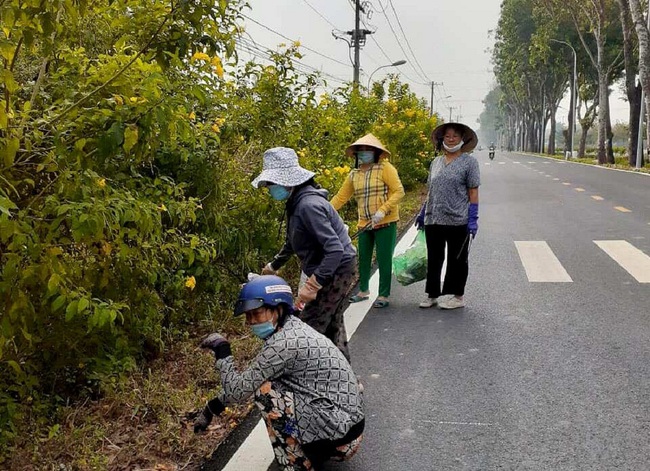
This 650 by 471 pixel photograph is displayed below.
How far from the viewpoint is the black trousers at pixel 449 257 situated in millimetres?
6449

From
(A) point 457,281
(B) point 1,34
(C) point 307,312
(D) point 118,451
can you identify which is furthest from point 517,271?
(B) point 1,34

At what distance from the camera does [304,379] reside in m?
3.23

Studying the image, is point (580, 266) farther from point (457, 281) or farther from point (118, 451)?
point (118, 451)

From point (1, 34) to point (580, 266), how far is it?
729cm

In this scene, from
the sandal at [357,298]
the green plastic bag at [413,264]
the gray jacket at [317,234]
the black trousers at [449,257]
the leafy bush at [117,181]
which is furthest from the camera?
the green plastic bag at [413,264]

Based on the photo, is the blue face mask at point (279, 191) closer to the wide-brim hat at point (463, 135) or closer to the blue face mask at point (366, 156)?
the blue face mask at point (366, 156)

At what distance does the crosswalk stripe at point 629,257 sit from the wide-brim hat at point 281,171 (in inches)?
201

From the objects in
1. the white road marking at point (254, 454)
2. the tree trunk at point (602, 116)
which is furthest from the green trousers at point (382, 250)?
the tree trunk at point (602, 116)

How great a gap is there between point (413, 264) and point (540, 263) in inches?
95.5

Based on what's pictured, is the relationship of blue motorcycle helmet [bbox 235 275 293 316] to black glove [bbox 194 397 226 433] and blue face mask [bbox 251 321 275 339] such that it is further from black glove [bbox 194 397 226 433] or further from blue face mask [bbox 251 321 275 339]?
black glove [bbox 194 397 226 433]

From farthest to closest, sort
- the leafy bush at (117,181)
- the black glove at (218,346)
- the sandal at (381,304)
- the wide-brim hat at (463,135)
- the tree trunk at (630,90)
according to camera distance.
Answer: the tree trunk at (630,90), the sandal at (381,304), the wide-brim hat at (463,135), the black glove at (218,346), the leafy bush at (117,181)

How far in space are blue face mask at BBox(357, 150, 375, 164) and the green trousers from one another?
704 millimetres

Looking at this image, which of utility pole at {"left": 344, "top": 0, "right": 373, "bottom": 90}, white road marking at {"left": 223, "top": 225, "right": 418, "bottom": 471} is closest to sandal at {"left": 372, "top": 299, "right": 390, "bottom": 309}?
white road marking at {"left": 223, "top": 225, "right": 418, "bottom": 471}

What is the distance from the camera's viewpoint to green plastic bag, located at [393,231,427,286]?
276 inches
